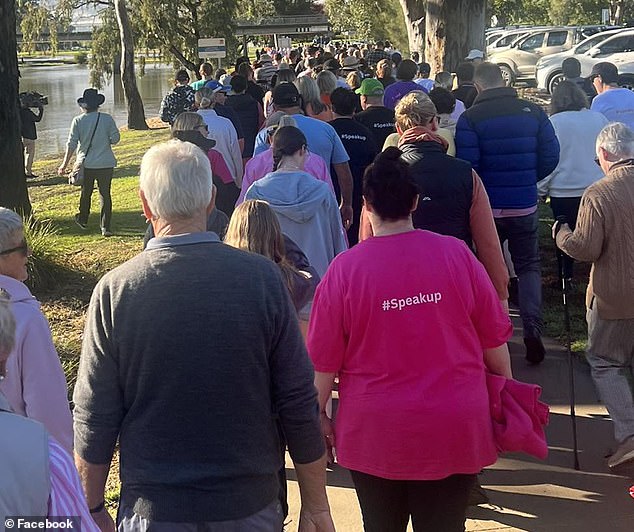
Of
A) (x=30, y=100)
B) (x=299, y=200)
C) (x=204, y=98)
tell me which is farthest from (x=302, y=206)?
(x=30, y=100)

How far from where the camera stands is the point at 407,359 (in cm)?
337

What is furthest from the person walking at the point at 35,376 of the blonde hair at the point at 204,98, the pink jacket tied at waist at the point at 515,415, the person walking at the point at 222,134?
the blonde hair at the point at 204,98

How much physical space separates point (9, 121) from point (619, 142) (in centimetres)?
805

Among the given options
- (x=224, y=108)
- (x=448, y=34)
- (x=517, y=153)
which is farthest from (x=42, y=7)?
(x=517, y=153)

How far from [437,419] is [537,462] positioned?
7.84 ft

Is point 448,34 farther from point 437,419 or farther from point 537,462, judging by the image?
point 437,419

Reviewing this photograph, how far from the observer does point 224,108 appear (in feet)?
34.8

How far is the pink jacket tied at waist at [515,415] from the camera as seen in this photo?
348 cm

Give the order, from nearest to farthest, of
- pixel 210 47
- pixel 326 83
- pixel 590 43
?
pixel 326 83, pixel 210 47, pixel 590 43

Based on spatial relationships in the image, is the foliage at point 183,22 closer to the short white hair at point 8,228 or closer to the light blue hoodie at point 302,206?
the light blue hoodie at point 302,206

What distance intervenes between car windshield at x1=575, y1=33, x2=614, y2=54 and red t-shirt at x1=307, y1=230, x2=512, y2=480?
32.1 meters

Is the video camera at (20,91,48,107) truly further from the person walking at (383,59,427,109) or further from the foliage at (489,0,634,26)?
the foliage at (489,0,634,26)

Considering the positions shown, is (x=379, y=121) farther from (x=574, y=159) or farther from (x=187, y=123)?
(x=187, y=123)

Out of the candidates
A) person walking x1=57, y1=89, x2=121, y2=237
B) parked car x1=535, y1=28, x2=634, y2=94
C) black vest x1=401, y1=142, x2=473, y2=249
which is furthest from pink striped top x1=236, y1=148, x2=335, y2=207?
parked car x1=535, y1=28, x2=634, y2=94
